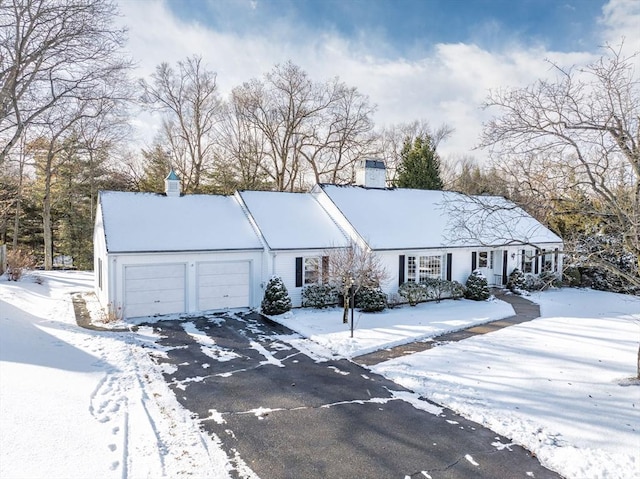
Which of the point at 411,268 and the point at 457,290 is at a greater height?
the point at 411,268

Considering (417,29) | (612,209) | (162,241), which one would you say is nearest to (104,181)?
(162,241)

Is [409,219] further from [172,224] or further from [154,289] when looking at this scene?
[154,289]

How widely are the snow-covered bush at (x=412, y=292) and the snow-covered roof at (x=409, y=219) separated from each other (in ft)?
5.17

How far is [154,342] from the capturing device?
35.9ft

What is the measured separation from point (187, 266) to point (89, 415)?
326 inches

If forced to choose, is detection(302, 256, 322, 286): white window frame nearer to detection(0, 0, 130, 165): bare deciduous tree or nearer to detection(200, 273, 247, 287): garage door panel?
detection(200, 273, 247, 287): garage door panel

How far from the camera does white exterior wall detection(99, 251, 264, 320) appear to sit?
1328 centimetres

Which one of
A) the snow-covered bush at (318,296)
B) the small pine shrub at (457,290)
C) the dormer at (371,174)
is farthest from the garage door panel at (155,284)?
the small pine shrub at (457,290)

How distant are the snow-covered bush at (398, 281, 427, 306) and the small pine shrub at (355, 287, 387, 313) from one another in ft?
4.69

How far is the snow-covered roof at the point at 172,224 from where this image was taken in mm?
13961

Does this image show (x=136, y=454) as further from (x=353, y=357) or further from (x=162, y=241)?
(x=162, y=241)

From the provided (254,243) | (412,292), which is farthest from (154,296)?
(412,292)

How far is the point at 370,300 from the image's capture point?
14719 mm

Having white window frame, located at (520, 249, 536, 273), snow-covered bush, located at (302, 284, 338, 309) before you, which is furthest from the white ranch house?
snow-covered bush, located at (302, 284, 338, 309)
